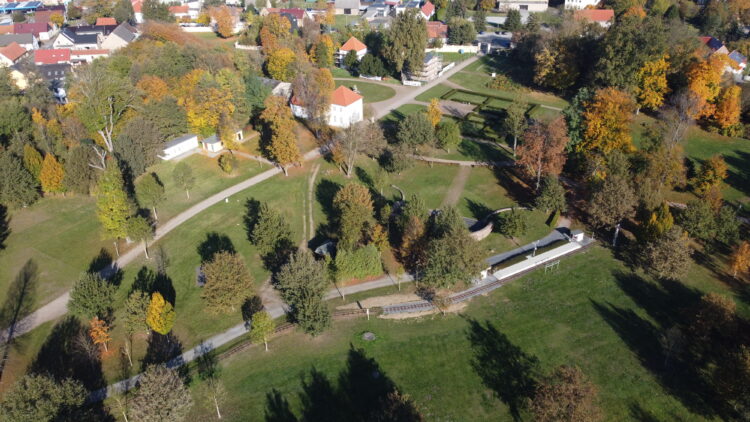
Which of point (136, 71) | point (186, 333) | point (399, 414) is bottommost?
point (186, 333)

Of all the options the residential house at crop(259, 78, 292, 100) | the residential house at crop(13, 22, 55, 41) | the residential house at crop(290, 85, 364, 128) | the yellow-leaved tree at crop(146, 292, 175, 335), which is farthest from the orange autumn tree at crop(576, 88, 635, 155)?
the residential house at crop(13, 22, 55, 41)

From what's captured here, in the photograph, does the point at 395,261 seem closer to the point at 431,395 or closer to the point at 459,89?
the point at 431,395

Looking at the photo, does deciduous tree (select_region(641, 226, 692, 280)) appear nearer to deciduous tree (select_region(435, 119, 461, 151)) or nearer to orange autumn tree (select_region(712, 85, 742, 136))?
deciduous tree (select_region(435, 119, 461, 151))

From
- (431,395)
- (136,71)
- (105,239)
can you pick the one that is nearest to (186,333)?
(105,239)

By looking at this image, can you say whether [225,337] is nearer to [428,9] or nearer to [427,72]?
[427,72]

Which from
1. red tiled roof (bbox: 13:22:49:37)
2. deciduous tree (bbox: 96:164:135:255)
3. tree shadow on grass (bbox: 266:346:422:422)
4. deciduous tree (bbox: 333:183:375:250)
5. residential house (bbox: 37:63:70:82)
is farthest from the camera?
red tiled roof (bbox: 13:22:49:37)

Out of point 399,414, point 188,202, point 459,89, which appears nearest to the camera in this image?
point 399,414

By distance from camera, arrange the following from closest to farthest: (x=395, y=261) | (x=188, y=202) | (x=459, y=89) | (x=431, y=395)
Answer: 1. (x=431, y=395)
2. (x=395, y=261)
3. (x=188, y=202)
4. (x=459, y=89)
